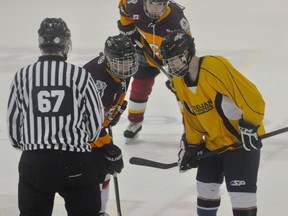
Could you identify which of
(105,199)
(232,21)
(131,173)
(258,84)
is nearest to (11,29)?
(232,21)

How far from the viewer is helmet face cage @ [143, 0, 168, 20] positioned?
14.2 ft

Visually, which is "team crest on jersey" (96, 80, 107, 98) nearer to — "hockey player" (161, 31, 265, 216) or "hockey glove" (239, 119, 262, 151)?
"hockey player" (161, 31, 265, 216)

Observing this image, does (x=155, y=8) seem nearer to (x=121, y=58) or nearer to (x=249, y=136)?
(x=121, y=58)

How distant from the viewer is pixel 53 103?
2654 millimetres

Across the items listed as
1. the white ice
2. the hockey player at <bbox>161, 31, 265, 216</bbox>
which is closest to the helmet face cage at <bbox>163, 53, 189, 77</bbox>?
the hockey player at <bbox>161, 31, 265, 216</bbox>

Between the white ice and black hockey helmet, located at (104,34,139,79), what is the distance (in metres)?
0.80

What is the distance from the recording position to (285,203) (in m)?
3.85

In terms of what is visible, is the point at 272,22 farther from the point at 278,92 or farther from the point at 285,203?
the point at 285,203

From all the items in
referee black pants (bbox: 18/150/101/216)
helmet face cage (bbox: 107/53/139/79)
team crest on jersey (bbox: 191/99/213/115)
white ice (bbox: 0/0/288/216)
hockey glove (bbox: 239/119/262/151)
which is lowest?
white ice (bbox: 0/0/288/216)

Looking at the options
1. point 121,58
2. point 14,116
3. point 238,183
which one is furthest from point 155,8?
point 14,116

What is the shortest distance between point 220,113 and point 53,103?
0.73 meters

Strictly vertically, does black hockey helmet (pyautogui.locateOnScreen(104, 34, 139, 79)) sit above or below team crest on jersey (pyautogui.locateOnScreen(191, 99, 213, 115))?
above

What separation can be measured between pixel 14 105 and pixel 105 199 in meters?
1.01

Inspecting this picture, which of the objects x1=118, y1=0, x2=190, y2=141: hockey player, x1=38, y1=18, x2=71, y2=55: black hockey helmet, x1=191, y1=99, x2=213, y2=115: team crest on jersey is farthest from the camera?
x1=118, y1=0, x2=190, y2=141: hockey player
